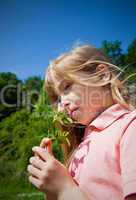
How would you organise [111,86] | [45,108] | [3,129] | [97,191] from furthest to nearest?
[3,129]
[45,108]
[111,86]
[97,191]

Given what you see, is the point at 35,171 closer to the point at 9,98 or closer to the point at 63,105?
the point at 63,105

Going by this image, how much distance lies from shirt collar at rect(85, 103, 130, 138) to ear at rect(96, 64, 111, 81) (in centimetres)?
10

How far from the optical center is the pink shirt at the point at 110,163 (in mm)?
976

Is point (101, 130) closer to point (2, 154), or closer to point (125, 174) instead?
point (125, 174)

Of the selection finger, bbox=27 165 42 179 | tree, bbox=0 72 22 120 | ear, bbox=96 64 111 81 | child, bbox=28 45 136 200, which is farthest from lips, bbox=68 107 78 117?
tree, bbox=0 72 22 120

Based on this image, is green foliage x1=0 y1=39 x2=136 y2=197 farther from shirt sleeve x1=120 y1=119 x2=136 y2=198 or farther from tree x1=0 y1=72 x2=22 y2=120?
shirt sleeve x1=120 y1=119 x2=136 y2=198

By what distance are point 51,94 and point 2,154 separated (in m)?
17.6

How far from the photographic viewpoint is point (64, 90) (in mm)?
1362

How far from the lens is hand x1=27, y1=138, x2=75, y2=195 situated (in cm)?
104

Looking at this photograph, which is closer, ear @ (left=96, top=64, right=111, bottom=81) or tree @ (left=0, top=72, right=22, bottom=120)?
ear @ (left=96, top=64, right=111, bottom=81)

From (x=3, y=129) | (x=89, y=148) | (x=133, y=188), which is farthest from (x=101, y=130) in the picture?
(x=3, y=129)

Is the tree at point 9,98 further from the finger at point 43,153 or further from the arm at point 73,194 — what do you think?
the arm at point 73,194

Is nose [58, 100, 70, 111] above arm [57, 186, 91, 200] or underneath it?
above

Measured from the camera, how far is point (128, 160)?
978 millimetres
